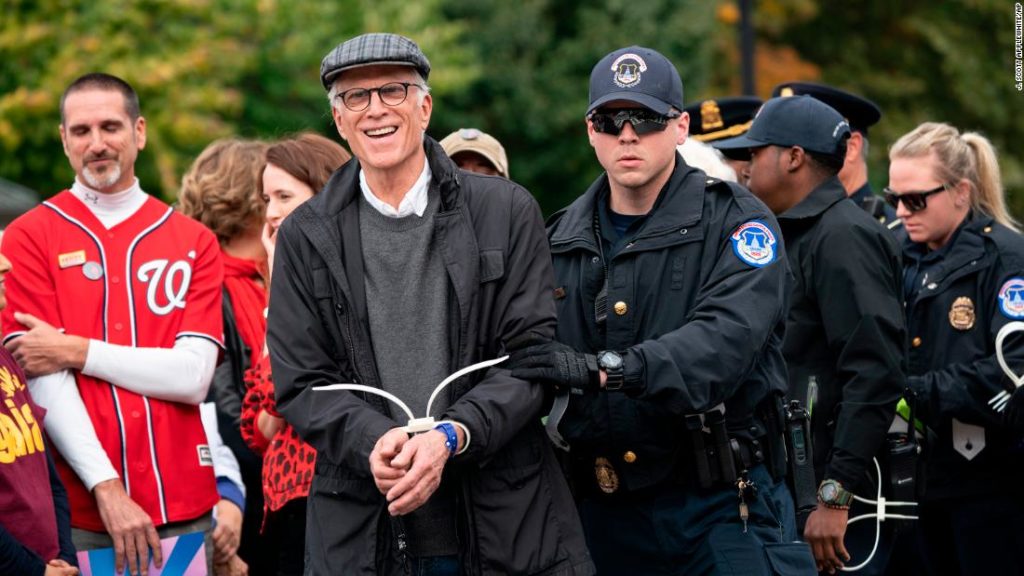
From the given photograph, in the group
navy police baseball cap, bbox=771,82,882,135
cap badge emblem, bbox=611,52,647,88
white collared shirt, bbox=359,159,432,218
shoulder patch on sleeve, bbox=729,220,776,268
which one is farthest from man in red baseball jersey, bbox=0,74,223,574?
navy police baseball cap, bbox=771,82,882,135

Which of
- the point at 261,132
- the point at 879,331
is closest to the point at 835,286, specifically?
the point at 879,331

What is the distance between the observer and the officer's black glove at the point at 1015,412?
626 centimetres

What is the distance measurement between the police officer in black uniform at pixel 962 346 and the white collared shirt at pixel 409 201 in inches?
113

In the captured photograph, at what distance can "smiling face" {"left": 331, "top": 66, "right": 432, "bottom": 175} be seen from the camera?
4.37 metres

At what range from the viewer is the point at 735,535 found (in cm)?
464

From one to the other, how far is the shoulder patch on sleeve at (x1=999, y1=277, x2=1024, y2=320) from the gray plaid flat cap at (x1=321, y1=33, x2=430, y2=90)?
331 cm

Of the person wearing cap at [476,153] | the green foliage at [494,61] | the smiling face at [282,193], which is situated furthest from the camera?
the green foliage at [494,61]

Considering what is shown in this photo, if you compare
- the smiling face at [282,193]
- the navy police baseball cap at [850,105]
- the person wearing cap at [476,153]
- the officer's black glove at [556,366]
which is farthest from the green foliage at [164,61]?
the officer's black glove at [556,366]

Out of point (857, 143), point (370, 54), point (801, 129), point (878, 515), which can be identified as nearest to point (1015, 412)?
point (878, 515)

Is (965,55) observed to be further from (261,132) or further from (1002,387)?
(1002,387)

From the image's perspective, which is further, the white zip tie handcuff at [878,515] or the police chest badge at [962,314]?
the police chest badge at [962,314]

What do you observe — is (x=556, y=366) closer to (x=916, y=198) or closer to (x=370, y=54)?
(x=370, y=54)

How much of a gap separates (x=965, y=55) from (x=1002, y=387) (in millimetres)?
18547

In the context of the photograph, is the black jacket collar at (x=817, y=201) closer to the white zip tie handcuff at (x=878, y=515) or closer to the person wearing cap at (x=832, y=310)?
the person wearing cap at (x=832, y=310)
